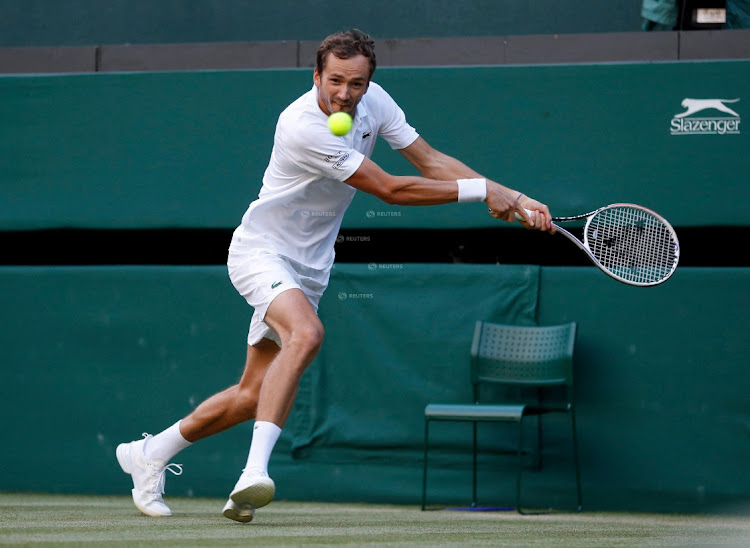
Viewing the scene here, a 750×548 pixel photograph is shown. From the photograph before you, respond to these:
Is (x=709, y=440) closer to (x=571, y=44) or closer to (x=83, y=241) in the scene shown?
(x=571, y=44)

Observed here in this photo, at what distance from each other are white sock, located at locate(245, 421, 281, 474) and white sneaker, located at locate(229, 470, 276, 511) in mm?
30

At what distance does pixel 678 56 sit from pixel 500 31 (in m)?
1.48

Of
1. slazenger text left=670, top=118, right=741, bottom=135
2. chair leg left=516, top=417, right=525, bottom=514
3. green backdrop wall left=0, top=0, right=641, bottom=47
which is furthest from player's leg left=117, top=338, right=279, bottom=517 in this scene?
green backdrop wall left=0, top=0, right=641, bottom=47

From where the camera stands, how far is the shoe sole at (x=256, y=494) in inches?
146

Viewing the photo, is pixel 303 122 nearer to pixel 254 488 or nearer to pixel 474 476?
pixel 254 488

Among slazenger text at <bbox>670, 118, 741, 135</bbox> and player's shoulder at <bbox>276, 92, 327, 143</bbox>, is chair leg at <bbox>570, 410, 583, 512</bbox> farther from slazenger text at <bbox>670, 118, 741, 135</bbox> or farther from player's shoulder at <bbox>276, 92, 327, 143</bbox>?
player's shoulder at <bbox>276, 92, 327, 143</bbox>

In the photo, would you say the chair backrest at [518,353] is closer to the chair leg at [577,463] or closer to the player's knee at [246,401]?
the chair leg at [577,463]

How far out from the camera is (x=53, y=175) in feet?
21.9

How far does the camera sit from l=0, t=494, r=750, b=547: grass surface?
3.64 meters

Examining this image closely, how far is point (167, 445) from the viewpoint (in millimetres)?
4625

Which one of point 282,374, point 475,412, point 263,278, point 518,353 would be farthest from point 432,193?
point 518,353

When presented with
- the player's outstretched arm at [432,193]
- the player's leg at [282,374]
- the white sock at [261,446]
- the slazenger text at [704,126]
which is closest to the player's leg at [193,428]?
the player's leg at [282,374]

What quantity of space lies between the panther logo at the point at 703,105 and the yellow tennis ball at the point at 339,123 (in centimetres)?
270

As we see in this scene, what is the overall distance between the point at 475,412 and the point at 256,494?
2191mm
